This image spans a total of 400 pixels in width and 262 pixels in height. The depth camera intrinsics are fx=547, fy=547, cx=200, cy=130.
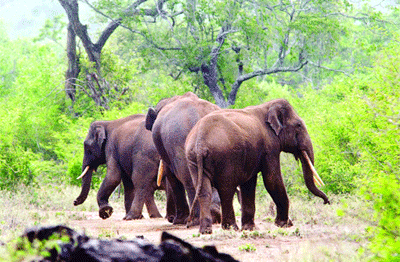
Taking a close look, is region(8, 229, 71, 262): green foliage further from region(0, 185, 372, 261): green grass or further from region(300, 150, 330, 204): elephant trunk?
region(300, 150, 330, 204): elephant trunk

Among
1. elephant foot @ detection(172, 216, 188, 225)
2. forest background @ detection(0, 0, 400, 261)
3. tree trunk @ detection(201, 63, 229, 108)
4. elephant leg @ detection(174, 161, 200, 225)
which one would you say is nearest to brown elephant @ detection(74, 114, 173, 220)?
elephant foot @ detection(172, 216, 188, 225)

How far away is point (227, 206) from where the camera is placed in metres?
8.40

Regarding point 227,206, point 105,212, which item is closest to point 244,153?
point 227,206

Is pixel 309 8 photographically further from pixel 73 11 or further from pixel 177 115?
pixel 177 115

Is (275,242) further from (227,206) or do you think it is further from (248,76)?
(248,76)

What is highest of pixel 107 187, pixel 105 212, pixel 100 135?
pixel 100 135

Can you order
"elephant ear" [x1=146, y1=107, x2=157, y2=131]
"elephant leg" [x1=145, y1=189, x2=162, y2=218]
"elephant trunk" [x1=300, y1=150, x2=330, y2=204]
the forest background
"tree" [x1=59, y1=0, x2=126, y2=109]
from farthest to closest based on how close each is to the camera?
"tree" [x1=59, y1=0, x2=126, y2=109] → the forest background → "elephant leg" [x1=145, y1=189, x2=162, y2=218] → "elephant ear" [x1=146, y1=107, x2=157, y2=131] → "elephant trunk" [x1=300, y1=150, x2=330, y2=204]

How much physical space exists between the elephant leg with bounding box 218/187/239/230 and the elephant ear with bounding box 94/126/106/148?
562 cm

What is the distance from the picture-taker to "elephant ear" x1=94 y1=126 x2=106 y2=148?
13.3 metres

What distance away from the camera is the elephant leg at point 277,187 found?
8969 mm

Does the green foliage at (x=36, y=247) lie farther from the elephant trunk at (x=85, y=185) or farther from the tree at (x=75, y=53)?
the tree at (x=75, y=53)

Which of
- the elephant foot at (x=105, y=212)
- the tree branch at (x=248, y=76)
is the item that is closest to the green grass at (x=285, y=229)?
the elephant foot at (x=105, y=212)

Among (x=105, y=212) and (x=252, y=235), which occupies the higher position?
(x=252, y=235)

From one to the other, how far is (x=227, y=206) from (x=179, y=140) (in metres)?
1.81
